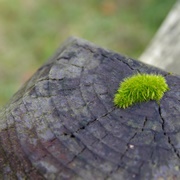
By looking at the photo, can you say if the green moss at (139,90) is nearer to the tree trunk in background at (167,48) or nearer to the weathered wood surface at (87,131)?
the weathered wood surface at (87,131)

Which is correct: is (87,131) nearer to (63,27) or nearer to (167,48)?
(167,48)

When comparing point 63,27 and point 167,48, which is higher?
point 63,27

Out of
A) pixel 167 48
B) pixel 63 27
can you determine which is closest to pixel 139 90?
pixel 167 48

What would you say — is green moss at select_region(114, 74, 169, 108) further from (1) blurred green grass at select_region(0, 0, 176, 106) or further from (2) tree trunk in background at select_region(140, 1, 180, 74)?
(1) blurred green grass at select_region(0, 0, 176, 106)

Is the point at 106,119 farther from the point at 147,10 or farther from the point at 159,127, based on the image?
the point at 147,10

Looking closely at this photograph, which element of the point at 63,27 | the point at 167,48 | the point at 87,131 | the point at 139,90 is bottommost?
the point at 87,131

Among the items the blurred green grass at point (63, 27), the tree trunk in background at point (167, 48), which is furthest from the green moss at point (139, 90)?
the blurred green grass at point (63, 27)

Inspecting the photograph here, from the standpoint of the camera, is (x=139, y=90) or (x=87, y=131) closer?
(x=87, y=131)

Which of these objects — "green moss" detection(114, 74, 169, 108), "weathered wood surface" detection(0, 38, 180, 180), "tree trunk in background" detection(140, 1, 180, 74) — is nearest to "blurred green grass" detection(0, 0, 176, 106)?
"tree trunk in background" detection(140, 1, 180, 74)
